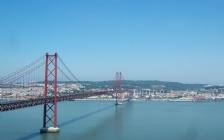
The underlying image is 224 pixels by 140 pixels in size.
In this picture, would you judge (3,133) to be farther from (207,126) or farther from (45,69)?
(207,126)

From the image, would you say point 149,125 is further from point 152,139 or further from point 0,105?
point 0,105

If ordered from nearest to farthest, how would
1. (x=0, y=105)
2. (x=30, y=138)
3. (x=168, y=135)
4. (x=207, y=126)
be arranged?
(x=0, y=105) → (x=30, y=138) → (x=168, y=135) → (x=207, y=126)

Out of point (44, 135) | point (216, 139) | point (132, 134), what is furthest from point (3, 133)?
point (216, 139)

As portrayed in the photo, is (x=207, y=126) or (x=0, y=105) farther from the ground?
(x=0, y=105)

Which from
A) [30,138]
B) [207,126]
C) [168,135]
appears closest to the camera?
[30,138]

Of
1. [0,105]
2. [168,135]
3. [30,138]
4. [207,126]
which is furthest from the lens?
[207,126]

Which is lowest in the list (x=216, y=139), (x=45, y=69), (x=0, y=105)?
(x=216, y=139)

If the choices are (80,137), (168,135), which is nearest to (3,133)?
(80,137)

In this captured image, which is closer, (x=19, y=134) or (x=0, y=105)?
(x=0, y=105)

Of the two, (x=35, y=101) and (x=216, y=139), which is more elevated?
(x=35, y=101)
